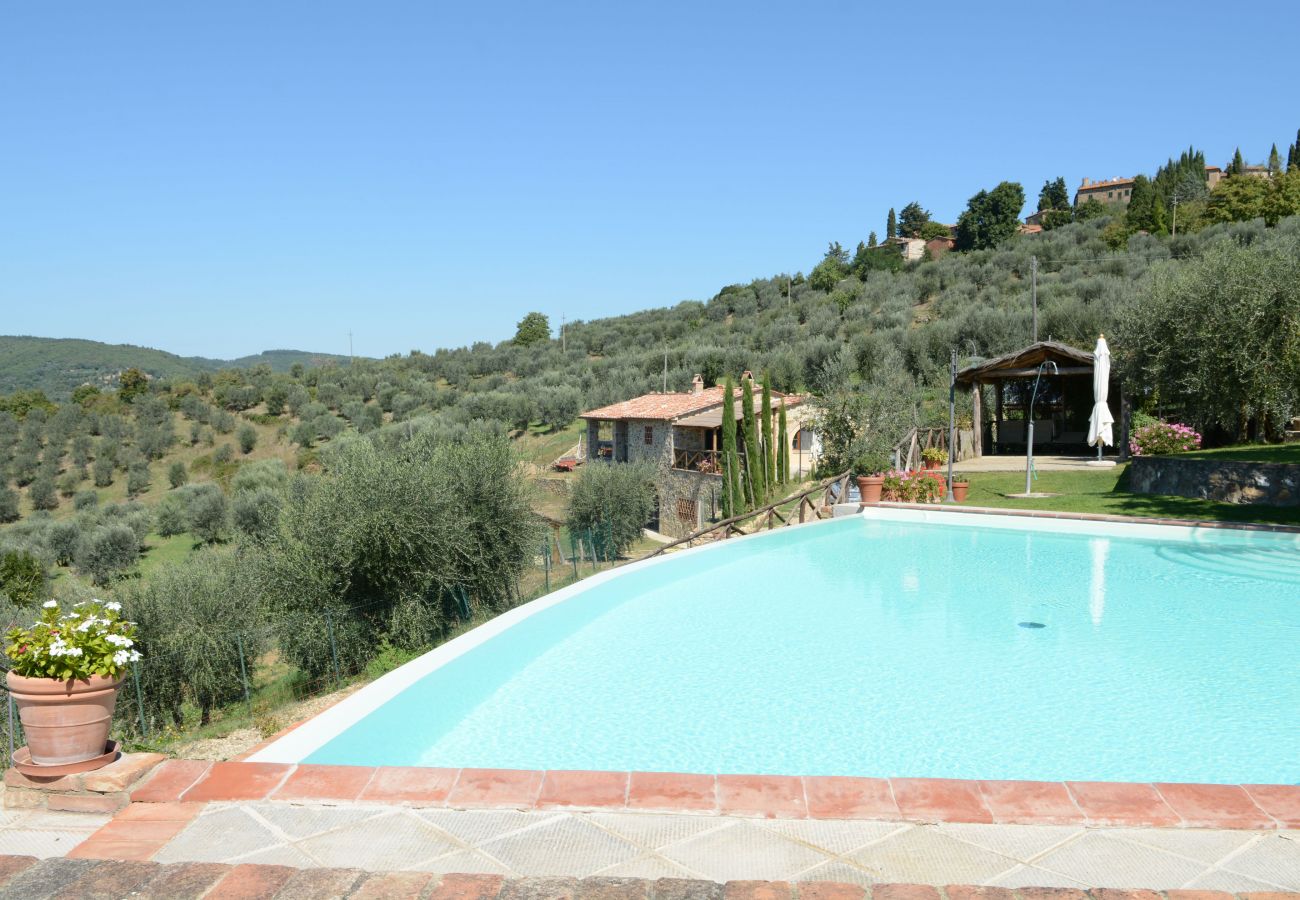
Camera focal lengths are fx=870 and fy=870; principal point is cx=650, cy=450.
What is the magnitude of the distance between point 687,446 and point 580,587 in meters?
20.9

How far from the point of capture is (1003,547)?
14094 mm

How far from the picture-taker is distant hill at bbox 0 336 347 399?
8694 cm

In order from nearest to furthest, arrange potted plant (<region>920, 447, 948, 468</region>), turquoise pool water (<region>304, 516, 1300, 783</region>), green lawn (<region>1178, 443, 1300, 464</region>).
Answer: turquoise pool water (<region>304, 516, 1300, 783</region>) < green lawn (<region>1178, 443, 1300, 464</region>) < potted plant (<region>920, 447, 948, 468</region>)

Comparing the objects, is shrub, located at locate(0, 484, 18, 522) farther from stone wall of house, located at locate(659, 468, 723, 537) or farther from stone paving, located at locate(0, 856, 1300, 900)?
stone paving, located at locate(0, 856, 1300, 900)

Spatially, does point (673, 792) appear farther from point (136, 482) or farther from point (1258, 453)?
point (136, 482)

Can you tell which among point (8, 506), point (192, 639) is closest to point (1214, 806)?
point (192, 639)

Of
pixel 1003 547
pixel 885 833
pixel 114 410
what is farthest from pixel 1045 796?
pixel 114 410

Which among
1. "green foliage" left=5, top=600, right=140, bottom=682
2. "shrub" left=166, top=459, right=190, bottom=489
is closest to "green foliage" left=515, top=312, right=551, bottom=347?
"shrub" left=166, top=459, right=190, bottom=489

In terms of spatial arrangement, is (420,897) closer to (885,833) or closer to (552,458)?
(885,833)

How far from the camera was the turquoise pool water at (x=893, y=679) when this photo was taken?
6129 mm

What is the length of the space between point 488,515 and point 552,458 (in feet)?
82.3

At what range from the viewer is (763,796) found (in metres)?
4.03

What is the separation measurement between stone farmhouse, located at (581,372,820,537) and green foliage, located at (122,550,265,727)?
57.0 ft

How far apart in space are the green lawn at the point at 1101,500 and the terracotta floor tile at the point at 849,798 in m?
13.0
